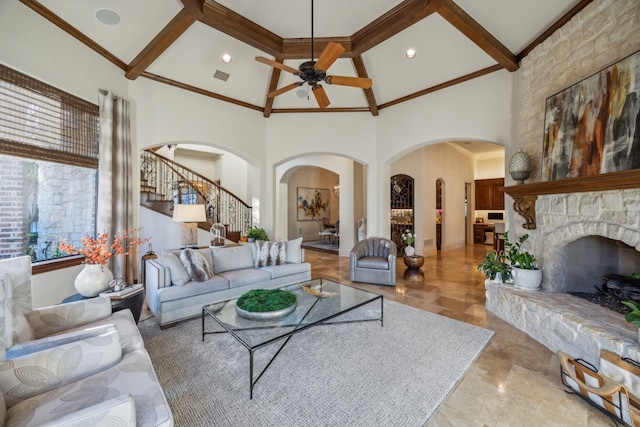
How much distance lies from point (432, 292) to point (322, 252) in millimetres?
4679

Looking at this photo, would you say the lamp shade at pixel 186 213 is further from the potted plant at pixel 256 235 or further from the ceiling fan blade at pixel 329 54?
the ceiling fan blade at pixel 329 54

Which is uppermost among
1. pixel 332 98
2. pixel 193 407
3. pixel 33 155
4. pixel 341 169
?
pixel 332 98

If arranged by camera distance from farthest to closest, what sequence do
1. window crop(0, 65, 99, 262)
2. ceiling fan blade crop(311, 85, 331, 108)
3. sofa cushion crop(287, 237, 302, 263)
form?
sofa cushion crop(287, 237, 302, 263) < ceiling fan blade crop(311, 85, 331, 108) < window crop(0, 65, 99, 262)

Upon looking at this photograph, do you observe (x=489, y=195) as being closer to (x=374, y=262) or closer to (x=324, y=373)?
(x=374, y=262)

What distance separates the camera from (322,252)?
8836 millimetres

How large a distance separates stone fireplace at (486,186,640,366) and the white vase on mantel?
14.8 ft

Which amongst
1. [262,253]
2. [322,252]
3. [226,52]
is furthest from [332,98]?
[322,252]

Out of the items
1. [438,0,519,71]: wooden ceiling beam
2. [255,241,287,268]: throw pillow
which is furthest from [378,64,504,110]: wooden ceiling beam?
[255,241,287,268]: throw pillow

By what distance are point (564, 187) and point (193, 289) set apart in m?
4.44

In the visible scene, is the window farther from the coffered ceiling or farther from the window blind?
the coffered ceiling

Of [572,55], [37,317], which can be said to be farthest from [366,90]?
[37,317]

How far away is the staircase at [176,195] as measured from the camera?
6027 millimetres

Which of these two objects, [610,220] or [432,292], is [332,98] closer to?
[432,292]

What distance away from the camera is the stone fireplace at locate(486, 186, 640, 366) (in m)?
2.35
